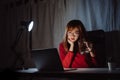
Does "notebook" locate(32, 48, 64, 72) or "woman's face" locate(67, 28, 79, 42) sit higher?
"woman's face" locate(67, 28, 79, 42)

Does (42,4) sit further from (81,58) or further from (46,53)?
(46,53)

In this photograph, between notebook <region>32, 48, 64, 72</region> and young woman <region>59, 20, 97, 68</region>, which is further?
young woman <region>59, 20, 97, 68</region>

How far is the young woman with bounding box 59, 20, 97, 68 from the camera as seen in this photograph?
2.69 metres

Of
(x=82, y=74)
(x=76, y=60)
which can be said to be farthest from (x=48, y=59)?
(x=76, y=60)

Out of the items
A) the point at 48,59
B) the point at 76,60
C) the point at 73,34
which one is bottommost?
the point at 76,60

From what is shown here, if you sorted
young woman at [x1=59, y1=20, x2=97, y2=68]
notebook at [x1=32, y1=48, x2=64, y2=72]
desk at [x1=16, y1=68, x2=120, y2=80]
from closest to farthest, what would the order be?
desk at [x1=16, y1=68, x2=120, y2=80], notebook at [x1=32, y1=48, x2=64, y2=72], young woman at [x1=59, y1=20, x2=97, y2=68]

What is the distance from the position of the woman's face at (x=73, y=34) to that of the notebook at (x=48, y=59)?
2.33ft

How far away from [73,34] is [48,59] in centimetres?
78

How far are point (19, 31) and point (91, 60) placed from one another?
1.60 metres

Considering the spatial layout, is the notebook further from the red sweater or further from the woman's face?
the woman's face

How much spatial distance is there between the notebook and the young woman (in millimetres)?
589

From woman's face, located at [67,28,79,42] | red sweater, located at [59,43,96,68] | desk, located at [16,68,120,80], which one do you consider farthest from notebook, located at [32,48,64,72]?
woman's face, located at [67,28,79,42]

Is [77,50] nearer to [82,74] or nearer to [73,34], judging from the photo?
[73,34]

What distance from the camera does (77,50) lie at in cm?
276
